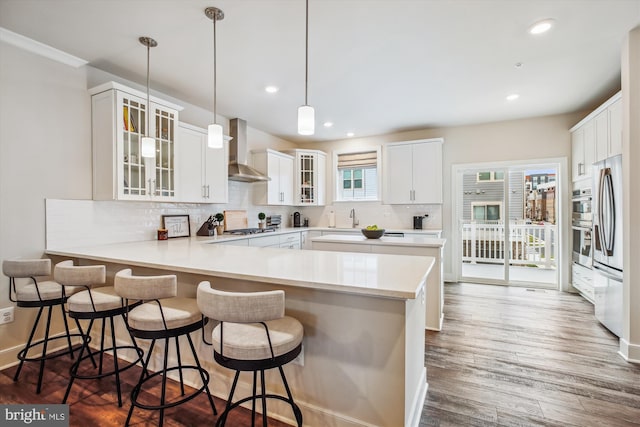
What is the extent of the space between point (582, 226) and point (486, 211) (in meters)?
1.35

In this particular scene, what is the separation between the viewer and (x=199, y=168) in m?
3.64

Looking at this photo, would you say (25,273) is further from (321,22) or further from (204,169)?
(321,22)

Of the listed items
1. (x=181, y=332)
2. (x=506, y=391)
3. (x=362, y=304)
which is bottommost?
(x=506, y=391)

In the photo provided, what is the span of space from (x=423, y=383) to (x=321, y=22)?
2.60 meters

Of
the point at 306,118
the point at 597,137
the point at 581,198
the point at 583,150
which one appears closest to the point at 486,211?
the point at 581,198

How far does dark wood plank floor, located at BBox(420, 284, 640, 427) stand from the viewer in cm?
181

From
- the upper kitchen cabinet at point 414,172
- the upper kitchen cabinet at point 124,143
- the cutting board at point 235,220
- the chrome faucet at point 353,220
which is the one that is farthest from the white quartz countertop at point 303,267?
the chrome faucet at point 353,220

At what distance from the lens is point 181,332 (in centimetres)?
168

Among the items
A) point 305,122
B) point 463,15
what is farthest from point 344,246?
point 463,15

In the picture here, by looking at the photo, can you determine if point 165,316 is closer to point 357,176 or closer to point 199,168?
point 199,168

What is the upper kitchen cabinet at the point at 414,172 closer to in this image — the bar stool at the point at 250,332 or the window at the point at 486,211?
the window at the point at 486,211

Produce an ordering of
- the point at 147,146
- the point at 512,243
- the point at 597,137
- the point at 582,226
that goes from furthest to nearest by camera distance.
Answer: the point at 512,243 < the point at 582,226 < the point at 597,137 < the point at 147,146

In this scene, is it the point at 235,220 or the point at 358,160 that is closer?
the point at 235,220

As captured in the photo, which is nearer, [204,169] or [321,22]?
[321,22]
